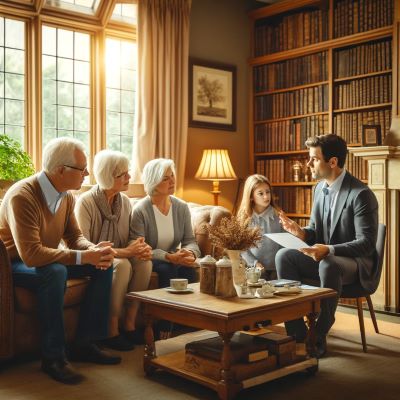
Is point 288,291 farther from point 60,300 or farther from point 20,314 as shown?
point 20,314

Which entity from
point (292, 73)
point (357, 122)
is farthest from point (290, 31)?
point (357, 122)

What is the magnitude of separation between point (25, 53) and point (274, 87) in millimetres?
2295

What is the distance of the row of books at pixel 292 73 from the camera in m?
5.14

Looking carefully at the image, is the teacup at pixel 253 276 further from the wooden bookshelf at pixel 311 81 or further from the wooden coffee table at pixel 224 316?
the wooden bookshelf at pixel 311 81

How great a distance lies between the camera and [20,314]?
2916mm

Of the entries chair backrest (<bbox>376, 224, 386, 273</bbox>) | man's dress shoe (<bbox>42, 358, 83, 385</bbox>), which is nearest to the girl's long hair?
chair backrest (<bbox>376, 224, 386, 273</bbox>)

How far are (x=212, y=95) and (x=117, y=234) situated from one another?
94.0 inches

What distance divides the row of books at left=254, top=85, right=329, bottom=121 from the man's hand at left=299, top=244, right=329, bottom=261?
7.72ft

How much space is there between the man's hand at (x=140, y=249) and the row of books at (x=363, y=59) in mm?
2594

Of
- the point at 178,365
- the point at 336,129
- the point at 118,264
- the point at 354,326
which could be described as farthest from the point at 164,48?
the point at 178,365

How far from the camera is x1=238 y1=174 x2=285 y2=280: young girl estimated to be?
3.75 m

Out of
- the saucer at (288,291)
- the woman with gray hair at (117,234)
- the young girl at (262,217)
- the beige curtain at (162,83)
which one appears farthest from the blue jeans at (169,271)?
the beige curtain at (162,83)

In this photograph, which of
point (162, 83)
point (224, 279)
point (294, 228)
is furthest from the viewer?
point (162, 83)

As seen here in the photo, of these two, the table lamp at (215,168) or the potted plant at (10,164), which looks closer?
the potted plant at (10,164)
